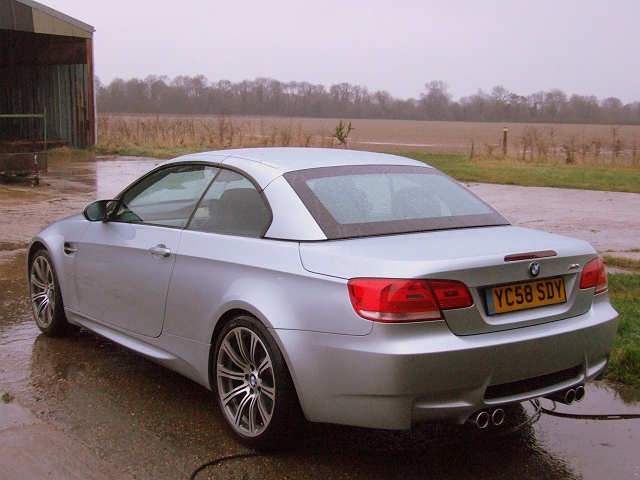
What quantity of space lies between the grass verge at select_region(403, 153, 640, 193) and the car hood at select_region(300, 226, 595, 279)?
49.2 feet

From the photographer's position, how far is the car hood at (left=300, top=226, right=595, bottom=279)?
3375 mm

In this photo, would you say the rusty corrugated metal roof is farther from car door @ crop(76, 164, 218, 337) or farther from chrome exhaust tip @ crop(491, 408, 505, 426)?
chrome exhaust tip @ crop(491, 408, 505, 426)

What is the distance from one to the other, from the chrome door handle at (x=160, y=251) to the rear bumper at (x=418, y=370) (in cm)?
111

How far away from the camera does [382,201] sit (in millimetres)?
4156

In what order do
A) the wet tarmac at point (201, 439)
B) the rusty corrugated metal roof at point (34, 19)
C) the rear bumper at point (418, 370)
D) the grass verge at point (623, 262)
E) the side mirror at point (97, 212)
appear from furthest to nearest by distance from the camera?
1. the rusty corrugated metal roof at point (34, 19)
2. the grass verge at point (623, 262)
3. the side mirror at point (97, 212)
4. the wet tarmac at point (201, 439)
5. the rear bumper at point (418, 370)

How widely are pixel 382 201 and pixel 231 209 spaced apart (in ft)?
2.75

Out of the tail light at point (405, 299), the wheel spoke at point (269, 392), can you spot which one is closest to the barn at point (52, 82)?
the wheel spoke at point (269, 392)

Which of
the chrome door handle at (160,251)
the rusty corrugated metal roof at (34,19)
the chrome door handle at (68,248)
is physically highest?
the rusty corrugated metal roof at (34,19)

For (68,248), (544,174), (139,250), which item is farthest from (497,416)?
(544,174)

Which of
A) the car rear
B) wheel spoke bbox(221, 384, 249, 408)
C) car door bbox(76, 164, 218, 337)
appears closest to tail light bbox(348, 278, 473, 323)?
the car rear

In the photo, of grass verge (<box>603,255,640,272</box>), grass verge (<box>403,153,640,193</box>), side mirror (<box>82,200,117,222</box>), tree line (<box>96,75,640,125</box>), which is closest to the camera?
side mirror (<box>82,200,117,222</box>)

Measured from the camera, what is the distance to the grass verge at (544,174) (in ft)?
61.5

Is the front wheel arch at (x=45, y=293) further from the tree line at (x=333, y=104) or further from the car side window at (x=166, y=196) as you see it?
the tree line at (x=333, y=104)

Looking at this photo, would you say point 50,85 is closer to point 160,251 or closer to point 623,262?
point 623,262
